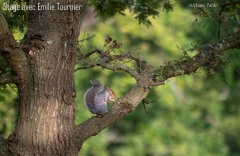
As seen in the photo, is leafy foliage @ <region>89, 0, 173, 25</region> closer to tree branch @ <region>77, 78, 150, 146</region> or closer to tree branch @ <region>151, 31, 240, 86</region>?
tree branch @ <region>151, 31, 240, 86</region>

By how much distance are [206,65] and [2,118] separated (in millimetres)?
2767

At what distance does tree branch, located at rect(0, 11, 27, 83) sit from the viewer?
4258 mm

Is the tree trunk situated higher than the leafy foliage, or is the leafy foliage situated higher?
the leafy foliage

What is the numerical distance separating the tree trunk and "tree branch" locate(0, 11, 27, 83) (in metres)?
0.04

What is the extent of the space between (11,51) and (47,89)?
344 millimetres

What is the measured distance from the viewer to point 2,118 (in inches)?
283

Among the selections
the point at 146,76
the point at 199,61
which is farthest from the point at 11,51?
the point at 199,61

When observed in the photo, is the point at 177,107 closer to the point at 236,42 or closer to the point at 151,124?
the point at 151,124

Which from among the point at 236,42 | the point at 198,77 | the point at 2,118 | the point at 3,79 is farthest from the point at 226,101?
the point at 3,79

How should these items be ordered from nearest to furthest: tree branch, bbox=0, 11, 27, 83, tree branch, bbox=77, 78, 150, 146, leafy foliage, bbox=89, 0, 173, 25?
tree branch, bbox=0, 11, 27, 83 → tree branch, bbox=77, 78, 150, 146 → leafy foliage, bbox=89, 0, 173, 25

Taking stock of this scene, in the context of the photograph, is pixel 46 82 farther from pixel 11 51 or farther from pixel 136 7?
pixel 136 7

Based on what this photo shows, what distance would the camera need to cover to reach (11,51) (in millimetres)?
4320

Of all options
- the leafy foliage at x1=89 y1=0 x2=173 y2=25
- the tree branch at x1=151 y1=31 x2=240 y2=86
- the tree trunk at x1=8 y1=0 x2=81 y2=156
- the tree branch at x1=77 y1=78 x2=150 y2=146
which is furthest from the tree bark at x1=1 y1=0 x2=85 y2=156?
the leafy foliage at x1=89 y1=0 x2=173 y2=25

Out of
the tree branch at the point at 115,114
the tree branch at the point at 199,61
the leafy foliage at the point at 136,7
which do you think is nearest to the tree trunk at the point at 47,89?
the tree branch at the point at 115,114
